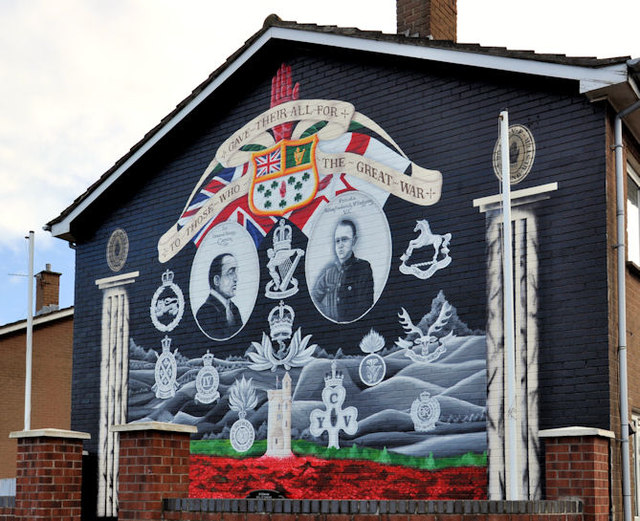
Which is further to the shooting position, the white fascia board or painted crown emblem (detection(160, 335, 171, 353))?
painted crown emblem (detection(160, 335, 171, 353))

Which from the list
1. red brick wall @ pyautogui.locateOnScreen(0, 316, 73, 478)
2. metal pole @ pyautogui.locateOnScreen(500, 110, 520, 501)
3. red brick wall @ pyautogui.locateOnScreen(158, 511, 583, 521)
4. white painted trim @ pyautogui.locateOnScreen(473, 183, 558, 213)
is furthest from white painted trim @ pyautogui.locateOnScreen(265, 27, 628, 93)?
red brick wall @ pyautogui.locateOnScreen(0, 316, 73, 478)

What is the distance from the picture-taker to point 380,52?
14.8 meters

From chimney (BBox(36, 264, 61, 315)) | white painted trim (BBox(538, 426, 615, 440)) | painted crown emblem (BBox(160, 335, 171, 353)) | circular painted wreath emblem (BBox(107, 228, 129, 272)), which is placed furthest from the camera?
chimney (BBox(36, 264, 61, 315))

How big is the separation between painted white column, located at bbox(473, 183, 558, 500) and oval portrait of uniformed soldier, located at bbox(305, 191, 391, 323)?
1857mm

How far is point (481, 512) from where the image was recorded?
845 cm

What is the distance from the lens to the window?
14.0 m

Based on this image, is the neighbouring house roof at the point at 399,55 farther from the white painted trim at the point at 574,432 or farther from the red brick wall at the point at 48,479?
the red brick wall at the point at 48,479

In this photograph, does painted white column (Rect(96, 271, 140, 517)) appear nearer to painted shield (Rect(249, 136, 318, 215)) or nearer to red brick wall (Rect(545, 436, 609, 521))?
painted shield (Rect(249, 136, 318, 215))

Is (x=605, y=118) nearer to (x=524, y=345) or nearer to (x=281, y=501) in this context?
(x=524, y=345)

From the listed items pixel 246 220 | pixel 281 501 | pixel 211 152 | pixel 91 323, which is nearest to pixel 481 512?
pixel 281 501

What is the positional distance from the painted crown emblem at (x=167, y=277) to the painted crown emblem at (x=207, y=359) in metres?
1.70

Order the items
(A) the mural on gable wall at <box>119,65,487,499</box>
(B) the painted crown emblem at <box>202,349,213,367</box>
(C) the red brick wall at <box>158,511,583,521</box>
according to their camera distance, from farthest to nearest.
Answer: (B) the painted crown emblem at <box>202,349,213,367</box>, (A) the mural on gable wall at <box>119,65,487,499</box>, (C) the red brick wall at <box>158,511,583,521</box>

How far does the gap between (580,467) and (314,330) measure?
5.56 meters

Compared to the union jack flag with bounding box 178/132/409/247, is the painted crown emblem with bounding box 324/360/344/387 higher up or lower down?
lower down
